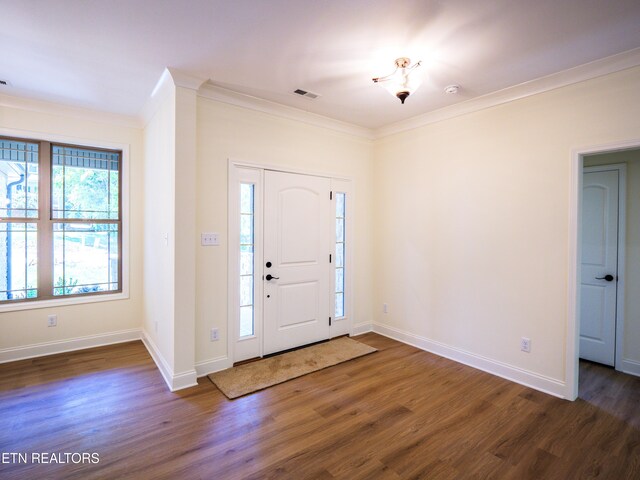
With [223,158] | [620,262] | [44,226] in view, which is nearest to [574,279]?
[620,262]

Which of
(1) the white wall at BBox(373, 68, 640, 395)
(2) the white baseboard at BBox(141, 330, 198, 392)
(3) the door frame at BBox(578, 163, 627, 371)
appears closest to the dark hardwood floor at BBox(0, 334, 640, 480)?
(2) the white baseboard at BBox(141, 330, 198, 392)

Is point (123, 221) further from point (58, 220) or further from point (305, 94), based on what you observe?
point (305, 94)

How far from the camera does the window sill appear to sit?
3.49 metres

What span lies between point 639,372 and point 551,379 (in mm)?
1196

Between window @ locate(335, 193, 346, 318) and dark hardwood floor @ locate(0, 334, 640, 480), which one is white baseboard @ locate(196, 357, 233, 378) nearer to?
dark hardwood floor @ locate(0, 334, 640, 480)

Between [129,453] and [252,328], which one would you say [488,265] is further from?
[129,453]

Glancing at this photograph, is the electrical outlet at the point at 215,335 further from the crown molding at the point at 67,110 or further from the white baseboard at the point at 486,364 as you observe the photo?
the crown molding at the point at 67,110

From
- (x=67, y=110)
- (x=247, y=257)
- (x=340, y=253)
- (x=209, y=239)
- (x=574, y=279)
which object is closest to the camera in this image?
(x=574, y=279)

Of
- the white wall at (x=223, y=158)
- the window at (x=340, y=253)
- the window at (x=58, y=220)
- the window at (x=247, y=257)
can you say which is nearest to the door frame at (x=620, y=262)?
the window at (x=340, y=253)

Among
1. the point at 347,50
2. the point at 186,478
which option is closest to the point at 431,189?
the point at 347,50

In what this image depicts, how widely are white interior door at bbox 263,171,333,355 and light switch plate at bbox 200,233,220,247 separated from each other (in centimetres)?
57

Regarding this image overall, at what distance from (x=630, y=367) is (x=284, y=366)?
3595 millimetres

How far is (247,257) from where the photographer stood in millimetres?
3529

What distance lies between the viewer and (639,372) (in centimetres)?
326
